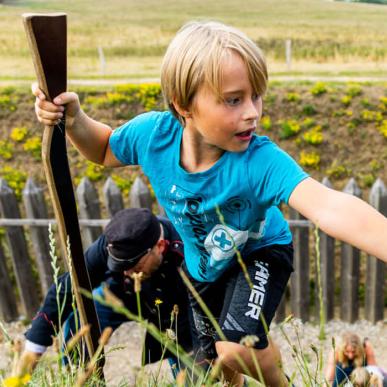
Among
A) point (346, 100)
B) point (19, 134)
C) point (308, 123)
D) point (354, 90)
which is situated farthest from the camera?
point (354, 90)

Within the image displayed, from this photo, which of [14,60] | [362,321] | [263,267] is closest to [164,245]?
[263,267]

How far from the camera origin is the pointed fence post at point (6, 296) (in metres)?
6.03

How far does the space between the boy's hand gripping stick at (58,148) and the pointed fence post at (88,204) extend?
3.13 m

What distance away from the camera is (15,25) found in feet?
44.0

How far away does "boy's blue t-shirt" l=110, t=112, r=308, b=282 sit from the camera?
1834 millimetres

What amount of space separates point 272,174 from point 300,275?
3.96 meters

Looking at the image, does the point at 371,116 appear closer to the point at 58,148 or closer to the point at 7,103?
the point at 7,103

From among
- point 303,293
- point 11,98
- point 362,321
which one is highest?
point 11,98

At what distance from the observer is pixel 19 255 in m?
5.88

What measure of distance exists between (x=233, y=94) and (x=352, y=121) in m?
6.06

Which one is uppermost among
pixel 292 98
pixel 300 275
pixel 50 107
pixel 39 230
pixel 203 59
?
pixel 203 59

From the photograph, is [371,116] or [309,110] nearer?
[371,116]

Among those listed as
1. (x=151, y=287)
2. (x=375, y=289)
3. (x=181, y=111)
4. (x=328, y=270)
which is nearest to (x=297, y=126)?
(x=328, y=270)

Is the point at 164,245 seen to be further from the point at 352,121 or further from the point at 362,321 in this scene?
→ the point at 352,121
